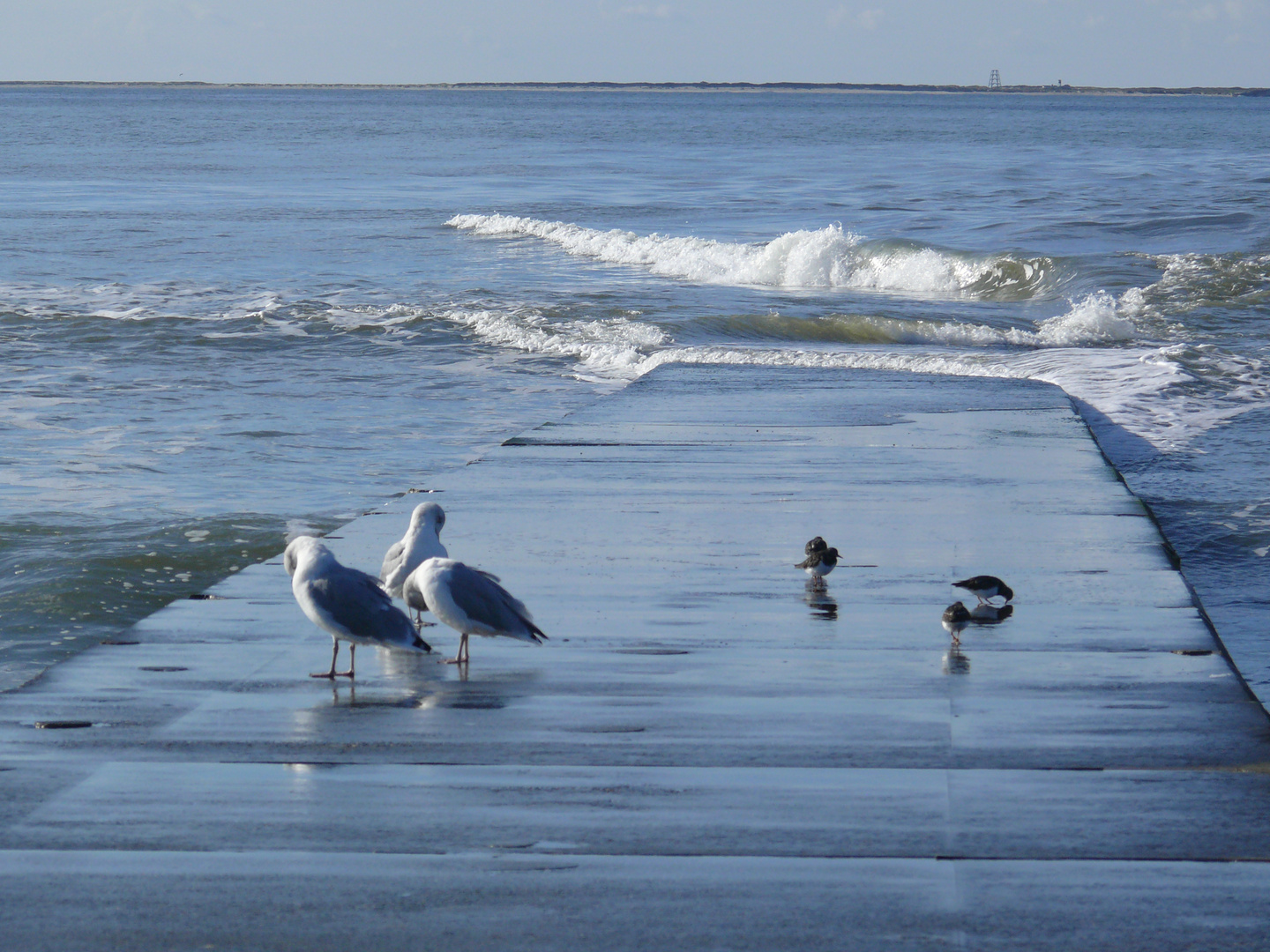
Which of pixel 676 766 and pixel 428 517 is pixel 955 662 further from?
pixel 428 517

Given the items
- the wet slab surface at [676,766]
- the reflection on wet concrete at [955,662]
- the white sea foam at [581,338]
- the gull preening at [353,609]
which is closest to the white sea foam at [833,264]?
the white sea foam at [581,338]

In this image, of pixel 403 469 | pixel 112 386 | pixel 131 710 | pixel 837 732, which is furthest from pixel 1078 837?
pixel 112 386

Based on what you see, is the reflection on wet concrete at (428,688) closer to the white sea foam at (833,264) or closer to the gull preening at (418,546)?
the gull preening at (418,546)

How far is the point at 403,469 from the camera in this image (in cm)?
1155

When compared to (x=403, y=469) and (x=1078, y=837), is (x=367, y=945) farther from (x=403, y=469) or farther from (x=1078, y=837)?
(x=403, y=469)

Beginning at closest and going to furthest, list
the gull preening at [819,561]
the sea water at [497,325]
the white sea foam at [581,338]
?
the gull preening at [819,561]
the sea water at [497,325]
the white sea foam at [581,338]

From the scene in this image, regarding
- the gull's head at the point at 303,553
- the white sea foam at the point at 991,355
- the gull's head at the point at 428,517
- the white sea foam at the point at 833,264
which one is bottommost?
the gull's head at the point at 303,553

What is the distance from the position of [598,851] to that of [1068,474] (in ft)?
19.6

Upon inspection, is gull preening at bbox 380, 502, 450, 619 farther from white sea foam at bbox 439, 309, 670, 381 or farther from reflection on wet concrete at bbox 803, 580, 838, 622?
white sea foam at bbox 439, 309, 670, 381

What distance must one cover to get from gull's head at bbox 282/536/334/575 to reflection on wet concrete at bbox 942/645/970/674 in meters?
2.16

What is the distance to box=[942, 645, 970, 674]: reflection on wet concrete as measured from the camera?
4895mm

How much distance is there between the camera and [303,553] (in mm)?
4891

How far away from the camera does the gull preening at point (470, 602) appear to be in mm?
4773

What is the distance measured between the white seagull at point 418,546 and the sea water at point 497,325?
A: 248cm
